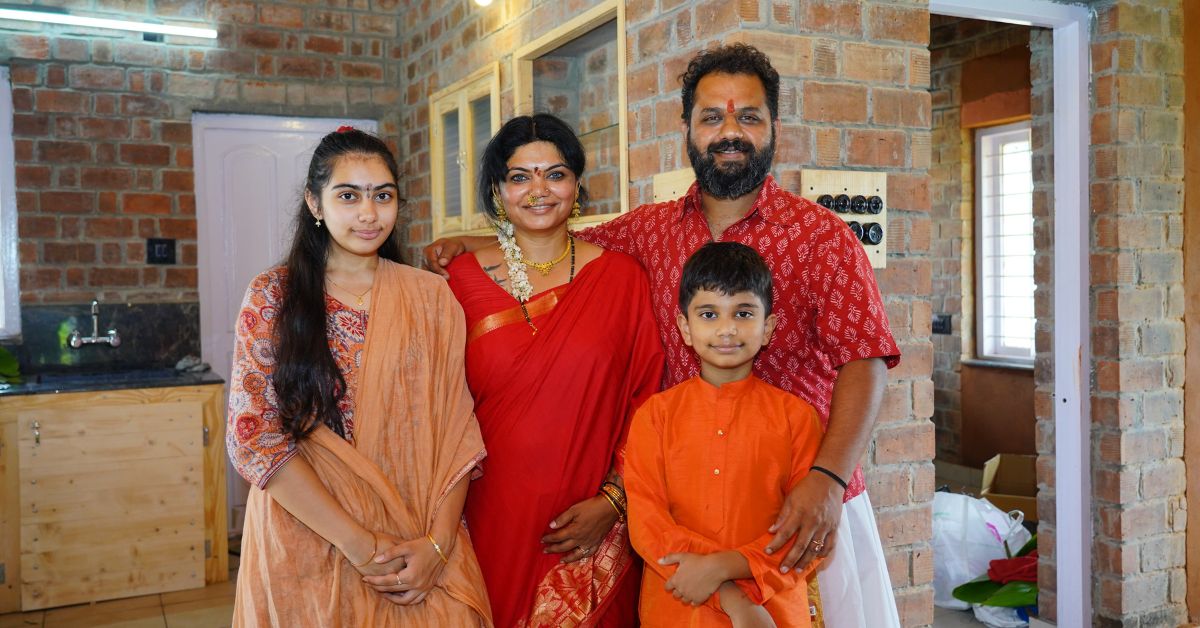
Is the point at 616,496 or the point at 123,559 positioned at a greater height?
the point at 616,496

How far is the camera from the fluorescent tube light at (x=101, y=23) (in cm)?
396

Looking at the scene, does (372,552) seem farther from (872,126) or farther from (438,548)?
(872,126)

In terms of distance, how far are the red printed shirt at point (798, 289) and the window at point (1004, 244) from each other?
3.65 metres

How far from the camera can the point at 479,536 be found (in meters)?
1.85

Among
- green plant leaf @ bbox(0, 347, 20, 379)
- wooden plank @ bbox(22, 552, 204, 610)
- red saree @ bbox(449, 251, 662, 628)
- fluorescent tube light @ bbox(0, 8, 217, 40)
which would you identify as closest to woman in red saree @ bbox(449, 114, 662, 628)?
red saree @ bbox(449, 251, 662, 628)

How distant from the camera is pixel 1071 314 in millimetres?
2836

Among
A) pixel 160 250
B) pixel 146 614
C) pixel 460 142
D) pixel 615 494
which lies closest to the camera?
pixel 615 494

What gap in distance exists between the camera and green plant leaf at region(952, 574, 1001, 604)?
3.25 meters

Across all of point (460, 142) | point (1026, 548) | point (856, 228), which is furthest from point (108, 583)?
point (1026, 548)

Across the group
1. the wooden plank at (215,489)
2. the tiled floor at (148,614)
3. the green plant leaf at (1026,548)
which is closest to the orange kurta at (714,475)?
the tiled floor at (148,614)

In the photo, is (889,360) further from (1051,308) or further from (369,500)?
(1051,308)

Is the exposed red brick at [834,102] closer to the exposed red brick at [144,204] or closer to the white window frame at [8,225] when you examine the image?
the exposed red brick at [144,204]

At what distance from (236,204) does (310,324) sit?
3350 mm

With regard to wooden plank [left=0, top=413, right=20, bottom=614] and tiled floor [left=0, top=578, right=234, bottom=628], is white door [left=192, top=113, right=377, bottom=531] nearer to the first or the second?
tiled floor [left=0, top=578, right=234, bottom=628]
